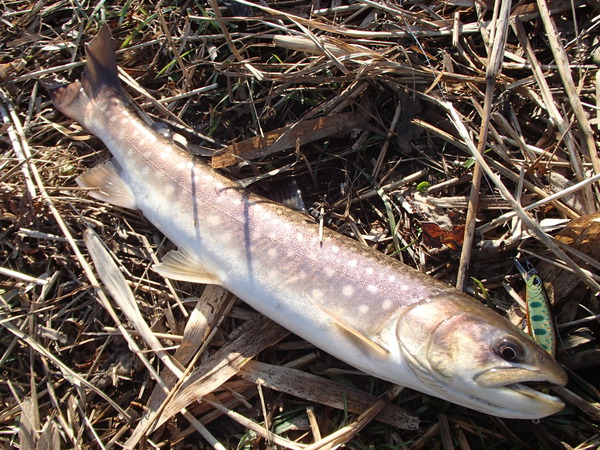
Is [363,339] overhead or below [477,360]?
below

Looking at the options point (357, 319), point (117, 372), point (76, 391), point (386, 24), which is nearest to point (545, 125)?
point (386, 24)

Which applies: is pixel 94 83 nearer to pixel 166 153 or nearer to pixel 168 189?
pixel 166 153

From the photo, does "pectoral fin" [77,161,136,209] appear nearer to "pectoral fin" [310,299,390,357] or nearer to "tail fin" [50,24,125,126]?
"tail fin" [50,24,125,126]

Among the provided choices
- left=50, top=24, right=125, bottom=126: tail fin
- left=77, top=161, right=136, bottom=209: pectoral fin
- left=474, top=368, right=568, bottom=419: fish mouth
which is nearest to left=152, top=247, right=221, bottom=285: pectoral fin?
left=77, top=161, right=136, bottom=209: pectoral fin

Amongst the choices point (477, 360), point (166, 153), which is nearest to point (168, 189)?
point (166, 153)

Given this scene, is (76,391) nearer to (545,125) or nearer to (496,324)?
(496,324)

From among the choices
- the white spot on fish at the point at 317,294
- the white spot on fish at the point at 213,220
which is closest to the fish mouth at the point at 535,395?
the white spot on fish at the point at 317,294

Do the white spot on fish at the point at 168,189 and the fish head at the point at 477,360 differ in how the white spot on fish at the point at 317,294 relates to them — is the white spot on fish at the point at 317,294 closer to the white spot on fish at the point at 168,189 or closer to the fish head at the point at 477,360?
the fish head at the point at 477,360
